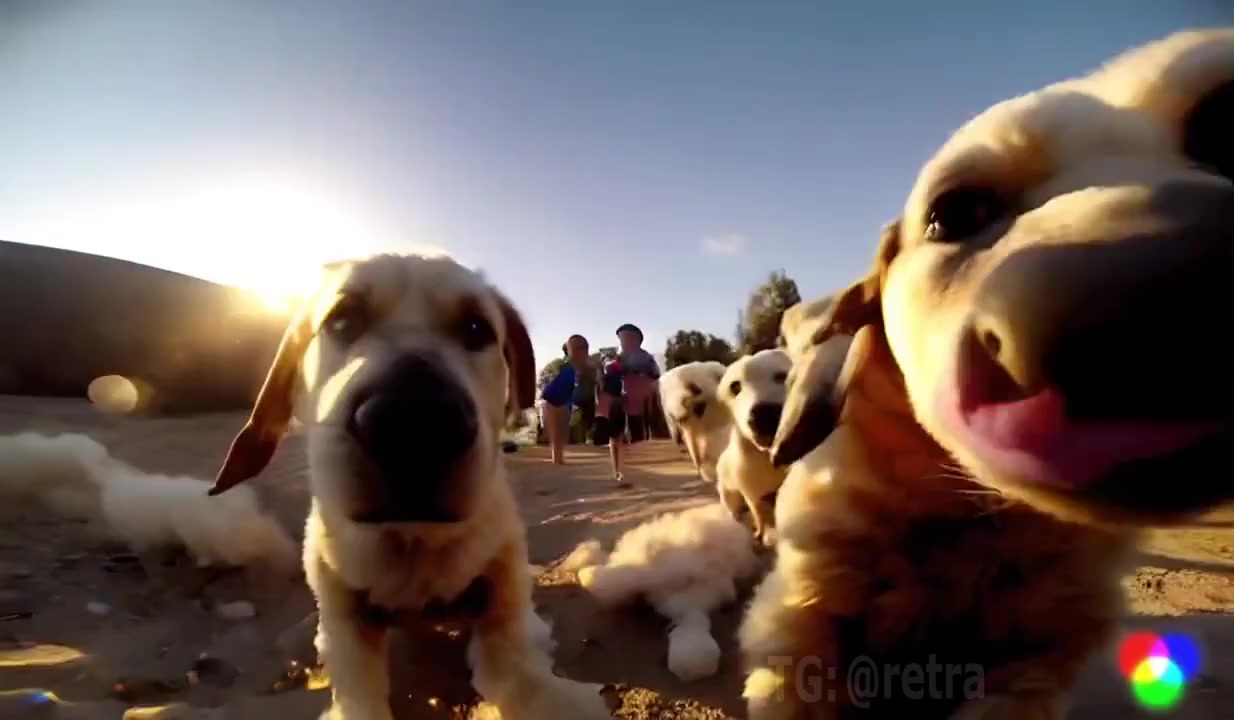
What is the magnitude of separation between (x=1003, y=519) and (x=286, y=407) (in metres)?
2.32

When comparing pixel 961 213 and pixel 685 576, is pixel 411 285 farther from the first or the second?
pixel 961 213

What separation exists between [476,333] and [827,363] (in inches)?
47.9

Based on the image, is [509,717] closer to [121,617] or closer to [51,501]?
[121,617]

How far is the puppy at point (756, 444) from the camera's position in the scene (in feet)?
12.4

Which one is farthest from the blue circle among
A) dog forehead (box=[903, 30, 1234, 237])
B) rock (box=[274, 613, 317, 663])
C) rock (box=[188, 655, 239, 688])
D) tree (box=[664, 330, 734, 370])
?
tree (box=[664, 330, 734, 370])

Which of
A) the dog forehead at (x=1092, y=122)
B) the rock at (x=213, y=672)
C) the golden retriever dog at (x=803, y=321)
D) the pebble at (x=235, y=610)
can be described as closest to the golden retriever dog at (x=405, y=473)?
the rock at (x=213, y=672)

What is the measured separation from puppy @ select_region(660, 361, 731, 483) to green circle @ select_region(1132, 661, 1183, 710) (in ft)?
12.6

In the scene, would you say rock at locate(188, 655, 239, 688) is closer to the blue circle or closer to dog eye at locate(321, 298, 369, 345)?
dog eye at locate(321, 298, 369, 345)

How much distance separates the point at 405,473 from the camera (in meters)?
1.77

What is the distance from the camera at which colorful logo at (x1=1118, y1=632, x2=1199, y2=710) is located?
1.88 meters

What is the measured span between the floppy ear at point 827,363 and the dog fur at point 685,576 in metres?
0.94

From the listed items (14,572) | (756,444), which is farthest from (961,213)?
(14,572)

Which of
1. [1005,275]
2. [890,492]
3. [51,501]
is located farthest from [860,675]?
[51,501]

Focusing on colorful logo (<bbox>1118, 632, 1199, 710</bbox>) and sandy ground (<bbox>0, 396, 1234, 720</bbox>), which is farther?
sandy ground (<bbox>0, 396, 1234, 720</bbox>)
